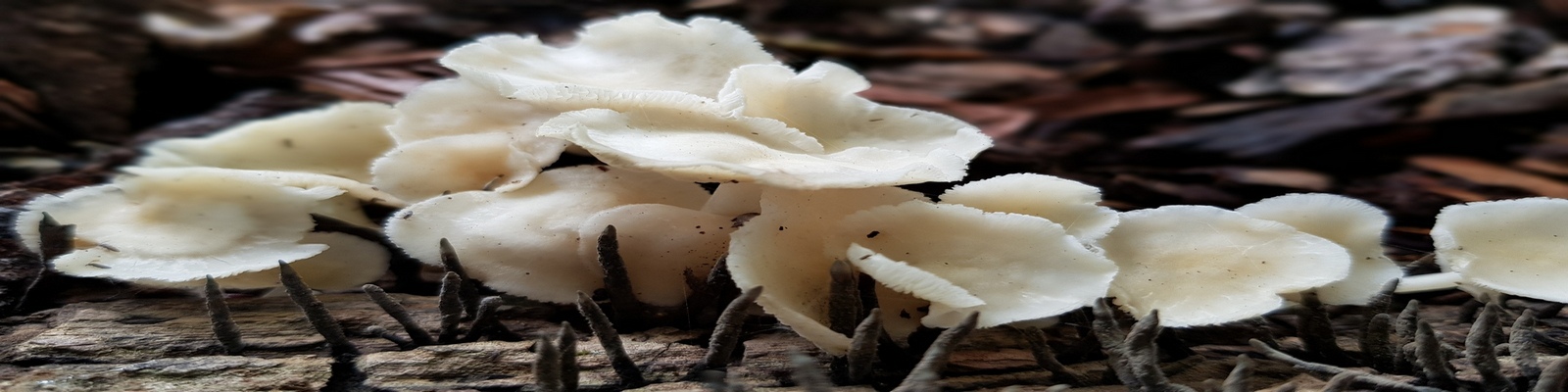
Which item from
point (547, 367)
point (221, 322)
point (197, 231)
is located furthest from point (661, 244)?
point (197, 231)

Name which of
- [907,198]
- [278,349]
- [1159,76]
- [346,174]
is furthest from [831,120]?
[1159,76]

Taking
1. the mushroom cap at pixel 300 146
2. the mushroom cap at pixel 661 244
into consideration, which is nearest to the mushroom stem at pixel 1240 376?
the mushroom cap at pixel 661 244

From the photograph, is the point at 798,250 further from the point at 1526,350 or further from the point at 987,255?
the point at 1526,350

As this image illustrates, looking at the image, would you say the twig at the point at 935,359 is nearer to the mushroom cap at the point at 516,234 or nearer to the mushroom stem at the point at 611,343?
the mushroom stem at the point at 611,343

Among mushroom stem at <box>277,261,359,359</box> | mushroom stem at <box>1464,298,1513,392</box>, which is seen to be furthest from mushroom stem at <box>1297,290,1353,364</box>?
mushroom stem at <box>277,261,359,359</box>

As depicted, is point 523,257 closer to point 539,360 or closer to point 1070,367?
point 539,360

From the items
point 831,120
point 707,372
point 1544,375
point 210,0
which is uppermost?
point 210,0
